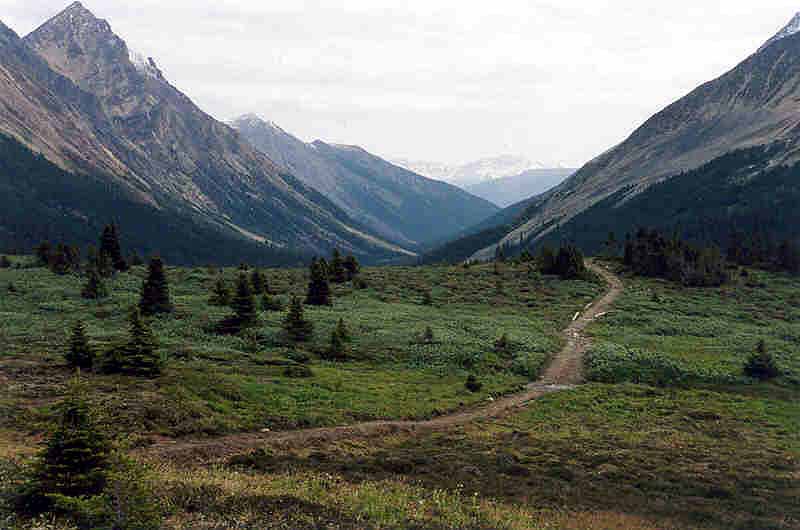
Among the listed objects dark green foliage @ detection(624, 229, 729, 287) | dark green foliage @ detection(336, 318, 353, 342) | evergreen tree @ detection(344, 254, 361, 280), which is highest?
dark green foliage @ detection(624, 229, 729, 287)

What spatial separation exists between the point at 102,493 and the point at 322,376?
20666mm

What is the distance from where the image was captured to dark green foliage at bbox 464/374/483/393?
120 ft

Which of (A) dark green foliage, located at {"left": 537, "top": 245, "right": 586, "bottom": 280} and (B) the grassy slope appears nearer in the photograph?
(B) the grassy slope

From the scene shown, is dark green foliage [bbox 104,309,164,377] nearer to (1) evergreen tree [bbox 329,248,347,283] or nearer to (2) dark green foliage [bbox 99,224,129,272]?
(2) dark green foliage [bbox 99,224,129,272]

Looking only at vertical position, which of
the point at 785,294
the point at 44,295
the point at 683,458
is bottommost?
the point at 44,295

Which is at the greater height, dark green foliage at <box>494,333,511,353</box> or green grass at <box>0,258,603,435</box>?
dark green foliage at <box>494,333,511,353</box>

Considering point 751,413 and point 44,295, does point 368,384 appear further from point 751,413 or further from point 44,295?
point 44,295

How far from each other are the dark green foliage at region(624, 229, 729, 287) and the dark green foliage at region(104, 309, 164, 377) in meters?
75.4

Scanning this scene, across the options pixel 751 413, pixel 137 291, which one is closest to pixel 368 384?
pixel 751 413

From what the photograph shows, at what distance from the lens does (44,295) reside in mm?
51625

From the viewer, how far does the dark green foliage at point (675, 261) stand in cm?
8119

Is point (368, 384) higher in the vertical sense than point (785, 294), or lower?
lower

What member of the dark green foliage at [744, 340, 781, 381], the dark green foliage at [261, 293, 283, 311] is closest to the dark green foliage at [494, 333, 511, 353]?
the dark green foliage at [744, 340, 781, 381]

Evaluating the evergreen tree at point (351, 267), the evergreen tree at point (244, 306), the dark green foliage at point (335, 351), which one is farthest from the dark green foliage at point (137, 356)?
the evergreen tree at point (351, 267)
